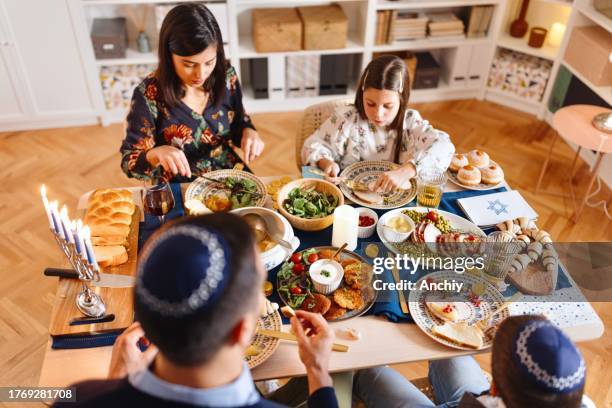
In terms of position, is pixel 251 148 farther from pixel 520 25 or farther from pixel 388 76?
pixel 520 25

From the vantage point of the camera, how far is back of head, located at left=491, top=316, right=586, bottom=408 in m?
1.07

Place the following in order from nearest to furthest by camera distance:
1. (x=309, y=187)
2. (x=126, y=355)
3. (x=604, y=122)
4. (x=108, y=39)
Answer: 1. (x=126, y=355)
2. (x=309, y=187)
3. (x=604, y=122)
4. (x=108, y=39)

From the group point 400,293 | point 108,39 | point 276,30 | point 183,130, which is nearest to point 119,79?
point 108,39

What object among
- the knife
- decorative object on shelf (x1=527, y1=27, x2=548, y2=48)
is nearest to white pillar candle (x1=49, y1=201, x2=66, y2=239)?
the knife

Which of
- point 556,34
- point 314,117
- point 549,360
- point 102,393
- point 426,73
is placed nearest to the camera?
point 102,393

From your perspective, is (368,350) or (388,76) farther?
(388,76)

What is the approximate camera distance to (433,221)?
1761 millimetres

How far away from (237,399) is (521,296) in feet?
3.18

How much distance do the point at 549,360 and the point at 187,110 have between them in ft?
5.13

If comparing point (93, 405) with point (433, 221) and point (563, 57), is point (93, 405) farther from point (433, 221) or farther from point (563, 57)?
point (563, 57)

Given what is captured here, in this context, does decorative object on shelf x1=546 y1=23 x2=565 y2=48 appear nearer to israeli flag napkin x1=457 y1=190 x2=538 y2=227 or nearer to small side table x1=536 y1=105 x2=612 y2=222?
small side table x1=536 y1=105 x2=612 y2=222

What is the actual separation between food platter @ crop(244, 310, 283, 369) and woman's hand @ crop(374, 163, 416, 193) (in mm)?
653

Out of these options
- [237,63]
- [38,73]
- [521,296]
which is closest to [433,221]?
[521,296]

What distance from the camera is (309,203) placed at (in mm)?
1774
